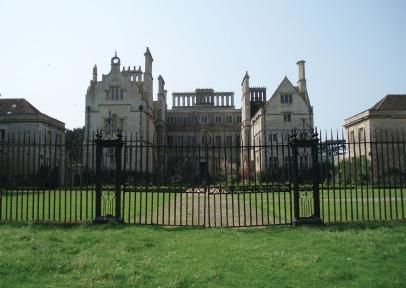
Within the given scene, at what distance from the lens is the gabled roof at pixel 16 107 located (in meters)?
40.6

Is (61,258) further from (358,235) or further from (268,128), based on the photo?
(268,128)

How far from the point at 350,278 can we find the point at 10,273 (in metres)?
5.14

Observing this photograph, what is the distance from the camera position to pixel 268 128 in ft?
152

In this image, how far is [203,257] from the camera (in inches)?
277

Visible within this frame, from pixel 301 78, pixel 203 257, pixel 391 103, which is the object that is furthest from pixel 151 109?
pixel 203 257

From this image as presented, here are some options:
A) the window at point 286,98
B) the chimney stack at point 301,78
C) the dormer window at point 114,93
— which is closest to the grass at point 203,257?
the dormer window at point 114,93

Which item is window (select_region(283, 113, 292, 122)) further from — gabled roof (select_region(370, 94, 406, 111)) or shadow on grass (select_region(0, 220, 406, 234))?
shadow on grass (select_region(0, 220, 406, 234))

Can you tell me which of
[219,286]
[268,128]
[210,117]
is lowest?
[219,286]

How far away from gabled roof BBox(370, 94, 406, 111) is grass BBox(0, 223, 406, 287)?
3428cm

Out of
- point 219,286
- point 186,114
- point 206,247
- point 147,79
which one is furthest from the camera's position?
point 186,114

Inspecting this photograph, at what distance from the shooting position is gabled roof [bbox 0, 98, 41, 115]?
40.6m

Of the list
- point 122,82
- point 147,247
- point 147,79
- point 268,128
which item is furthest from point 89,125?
point 147,247

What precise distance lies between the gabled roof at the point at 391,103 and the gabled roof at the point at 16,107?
114 ft

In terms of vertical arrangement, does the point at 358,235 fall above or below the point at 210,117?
below
